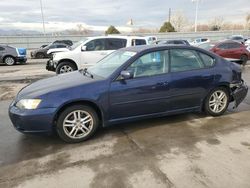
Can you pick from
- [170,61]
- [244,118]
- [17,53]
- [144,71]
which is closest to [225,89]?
[244,118]

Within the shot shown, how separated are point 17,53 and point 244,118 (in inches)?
637

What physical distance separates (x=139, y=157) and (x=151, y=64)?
1771mm

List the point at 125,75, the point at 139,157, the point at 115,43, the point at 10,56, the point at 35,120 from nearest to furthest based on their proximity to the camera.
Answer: the point at 139,157 < the point at 35,120 < the point at 125,75 < the point at 115,43 < the point at 10,56

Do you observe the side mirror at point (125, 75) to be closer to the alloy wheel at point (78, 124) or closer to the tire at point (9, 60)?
the alloy wheel at point (78, 124)

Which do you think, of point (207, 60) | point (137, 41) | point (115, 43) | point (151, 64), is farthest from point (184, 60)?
point (115, 43)

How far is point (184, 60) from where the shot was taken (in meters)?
5.26

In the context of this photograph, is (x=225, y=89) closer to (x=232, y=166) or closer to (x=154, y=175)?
(x=232, y=166)

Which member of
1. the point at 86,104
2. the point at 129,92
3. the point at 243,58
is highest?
the point at 129,92

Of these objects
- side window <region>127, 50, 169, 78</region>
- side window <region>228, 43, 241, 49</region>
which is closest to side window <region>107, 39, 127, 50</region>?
side window <region>127, 50, 169, 78</region>

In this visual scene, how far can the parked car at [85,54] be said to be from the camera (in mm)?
11375

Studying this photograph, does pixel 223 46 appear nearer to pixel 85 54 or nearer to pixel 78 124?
pixel 85 54

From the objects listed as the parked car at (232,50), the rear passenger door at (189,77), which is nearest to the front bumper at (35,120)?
the rear passenger door at (189,77)

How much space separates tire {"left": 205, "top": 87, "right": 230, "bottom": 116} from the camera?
5.54m

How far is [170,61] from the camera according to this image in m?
5.10
